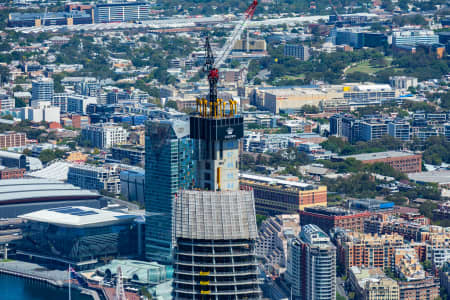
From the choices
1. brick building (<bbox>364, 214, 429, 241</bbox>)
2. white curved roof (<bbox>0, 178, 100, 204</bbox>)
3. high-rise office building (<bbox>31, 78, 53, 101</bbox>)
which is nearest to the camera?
brick building (<bbox>364, 214, 429, 241</bbox>)

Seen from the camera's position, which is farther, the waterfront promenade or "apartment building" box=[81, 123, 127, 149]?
"apartment building" box=[81, 123, 127, 149]

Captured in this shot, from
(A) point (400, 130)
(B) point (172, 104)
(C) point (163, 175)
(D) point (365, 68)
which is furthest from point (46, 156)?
(D) point (365, 68)

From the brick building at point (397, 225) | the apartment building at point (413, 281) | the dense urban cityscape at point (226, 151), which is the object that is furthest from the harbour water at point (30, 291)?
the brick building at point (397, 225)

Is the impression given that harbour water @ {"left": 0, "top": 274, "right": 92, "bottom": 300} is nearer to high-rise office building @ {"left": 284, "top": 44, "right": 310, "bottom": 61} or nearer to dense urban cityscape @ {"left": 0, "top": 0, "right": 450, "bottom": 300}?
dense urban cityscape @ {"left": 0, "top": 0, "right": 450, "bottom": 300}

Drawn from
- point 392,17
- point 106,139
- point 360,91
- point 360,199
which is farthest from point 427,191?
point 392,17

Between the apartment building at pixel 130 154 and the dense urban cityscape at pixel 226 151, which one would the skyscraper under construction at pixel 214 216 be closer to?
the dense urban cityscape at pixel 226 151

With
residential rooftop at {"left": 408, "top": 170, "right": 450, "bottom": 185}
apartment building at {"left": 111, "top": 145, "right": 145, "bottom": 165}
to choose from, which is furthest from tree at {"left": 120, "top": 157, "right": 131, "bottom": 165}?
residential rooftop at {"left": 408, "top": 170, "right": 450, "bottom": 185}
